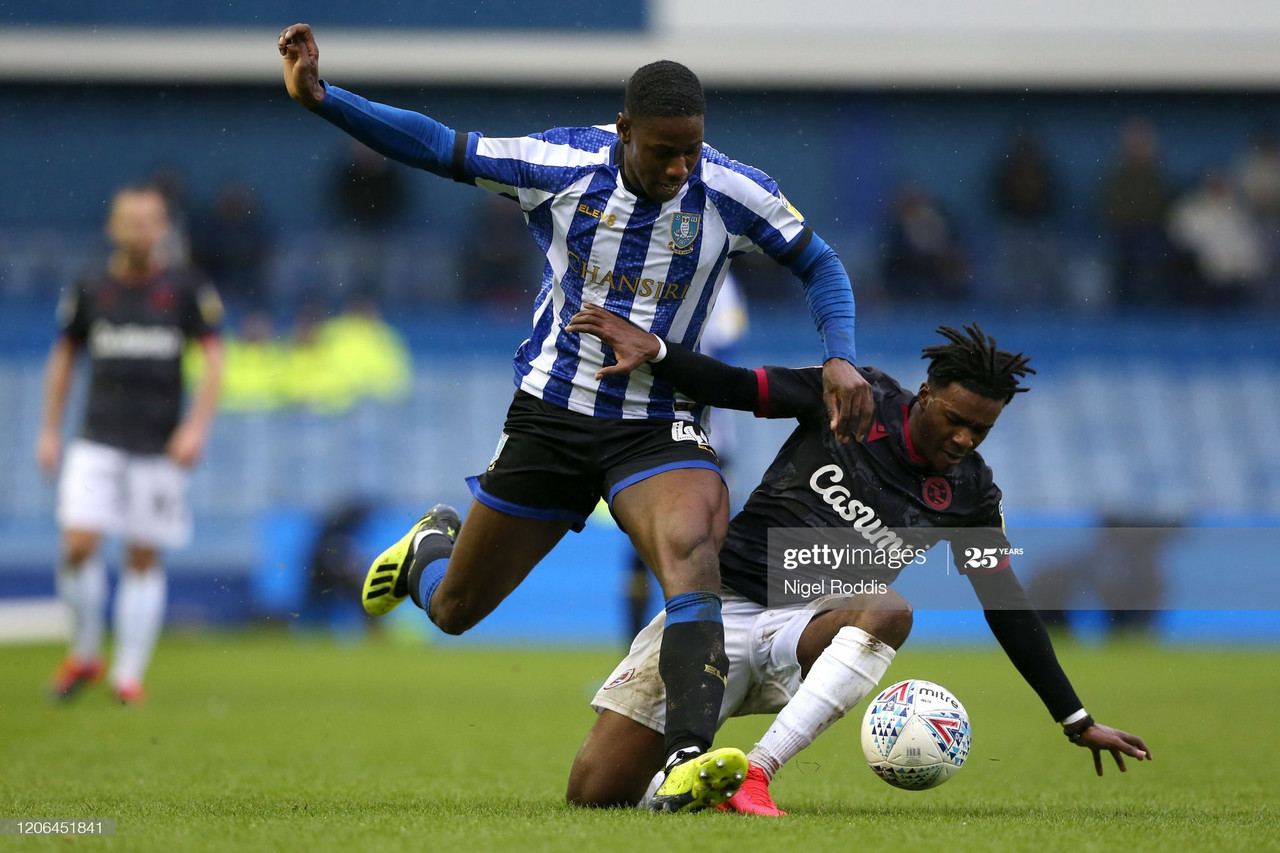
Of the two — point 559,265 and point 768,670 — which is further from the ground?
point 559,265

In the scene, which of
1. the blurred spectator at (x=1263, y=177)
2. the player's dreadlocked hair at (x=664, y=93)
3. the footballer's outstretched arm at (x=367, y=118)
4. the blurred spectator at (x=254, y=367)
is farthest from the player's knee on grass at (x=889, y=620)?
the blurred spectator at (x=254, y=367)

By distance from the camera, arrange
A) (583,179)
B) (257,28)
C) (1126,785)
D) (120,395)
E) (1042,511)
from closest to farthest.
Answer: (583,179) → (1126,785) → (120,395) → (1042,511) → (257,28)

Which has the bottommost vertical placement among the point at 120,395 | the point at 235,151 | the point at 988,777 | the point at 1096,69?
the point at 988,777

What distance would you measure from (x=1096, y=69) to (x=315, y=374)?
31.5ft

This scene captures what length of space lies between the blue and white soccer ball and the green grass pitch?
12cm

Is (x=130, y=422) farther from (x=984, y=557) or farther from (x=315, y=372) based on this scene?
(x=315, y=372)

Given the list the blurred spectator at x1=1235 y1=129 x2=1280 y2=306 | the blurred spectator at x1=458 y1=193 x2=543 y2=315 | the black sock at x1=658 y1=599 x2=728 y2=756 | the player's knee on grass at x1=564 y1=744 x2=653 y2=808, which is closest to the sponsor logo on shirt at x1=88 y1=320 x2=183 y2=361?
the blurred spectator at x1=458 y1=193 x2=543 y2=315

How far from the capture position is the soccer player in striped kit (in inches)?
179

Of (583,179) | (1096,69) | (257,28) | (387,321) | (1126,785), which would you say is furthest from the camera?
(1096,69)

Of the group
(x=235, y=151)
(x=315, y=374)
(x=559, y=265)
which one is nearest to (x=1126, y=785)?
(x=559, y=265)

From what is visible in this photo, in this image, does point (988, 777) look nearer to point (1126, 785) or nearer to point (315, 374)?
point (1126, 785)

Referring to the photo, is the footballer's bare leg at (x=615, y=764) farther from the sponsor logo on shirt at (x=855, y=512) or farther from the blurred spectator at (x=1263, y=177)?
the blurred spectator at (x=1263, y=177)

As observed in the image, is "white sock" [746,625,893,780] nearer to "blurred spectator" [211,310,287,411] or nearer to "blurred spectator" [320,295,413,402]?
"blurred spectator" [320,295,413,402]

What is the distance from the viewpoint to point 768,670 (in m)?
4.96
